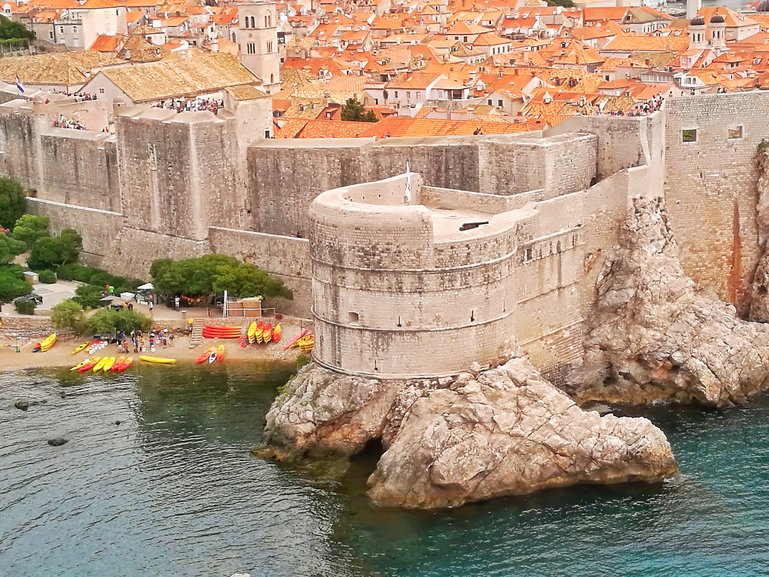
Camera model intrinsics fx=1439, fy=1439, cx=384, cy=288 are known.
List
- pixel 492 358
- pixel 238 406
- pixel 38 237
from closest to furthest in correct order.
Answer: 1. pixel 492 358
2. pixel 238 406
3. pixel 38 237

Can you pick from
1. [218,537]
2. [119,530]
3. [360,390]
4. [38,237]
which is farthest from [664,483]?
[38,237]

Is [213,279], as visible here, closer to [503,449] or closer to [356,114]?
[503,449]

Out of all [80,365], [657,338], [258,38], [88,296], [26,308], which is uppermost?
[258,38]

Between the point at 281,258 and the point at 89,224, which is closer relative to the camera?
the point at 281,258

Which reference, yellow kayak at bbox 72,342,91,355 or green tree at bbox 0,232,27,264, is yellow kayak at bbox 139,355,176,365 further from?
green tree at bbox 0,232,27,264

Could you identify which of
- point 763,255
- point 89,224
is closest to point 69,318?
point 89,224

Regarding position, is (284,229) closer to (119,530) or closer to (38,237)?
(38,237)

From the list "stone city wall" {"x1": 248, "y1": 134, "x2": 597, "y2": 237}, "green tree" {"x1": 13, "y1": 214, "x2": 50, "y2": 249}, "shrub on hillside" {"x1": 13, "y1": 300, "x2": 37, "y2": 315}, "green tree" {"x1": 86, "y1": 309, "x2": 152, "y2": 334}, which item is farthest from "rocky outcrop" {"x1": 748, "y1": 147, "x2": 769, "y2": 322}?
"green tree" {"x1": 13, "y1": 214, "x2": 50, "y2": 249}
